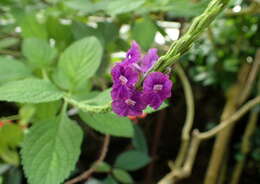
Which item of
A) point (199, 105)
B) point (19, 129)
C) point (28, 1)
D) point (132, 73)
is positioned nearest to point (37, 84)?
point (132, 73)

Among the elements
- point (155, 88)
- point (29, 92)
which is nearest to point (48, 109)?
point (29, 92)

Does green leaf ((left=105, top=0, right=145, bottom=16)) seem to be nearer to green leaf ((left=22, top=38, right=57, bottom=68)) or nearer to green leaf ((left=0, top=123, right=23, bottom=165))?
green leaf ((left=22, top=38, right=57, bottom=68))

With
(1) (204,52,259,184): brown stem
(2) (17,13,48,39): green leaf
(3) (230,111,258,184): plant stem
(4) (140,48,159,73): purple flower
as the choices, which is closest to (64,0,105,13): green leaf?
(2) (17,13,48,39): green leaf

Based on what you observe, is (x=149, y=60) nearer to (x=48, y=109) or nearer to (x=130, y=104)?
(x=130, y=104)

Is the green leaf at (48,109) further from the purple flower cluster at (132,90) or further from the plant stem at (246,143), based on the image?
the plant stem at (246,143)

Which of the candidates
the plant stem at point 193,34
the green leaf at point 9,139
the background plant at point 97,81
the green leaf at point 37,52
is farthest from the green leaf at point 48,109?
the plant stem at point 193,34

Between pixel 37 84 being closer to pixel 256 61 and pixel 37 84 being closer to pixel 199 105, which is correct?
pixel 256 61

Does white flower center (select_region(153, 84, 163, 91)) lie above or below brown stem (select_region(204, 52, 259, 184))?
above
